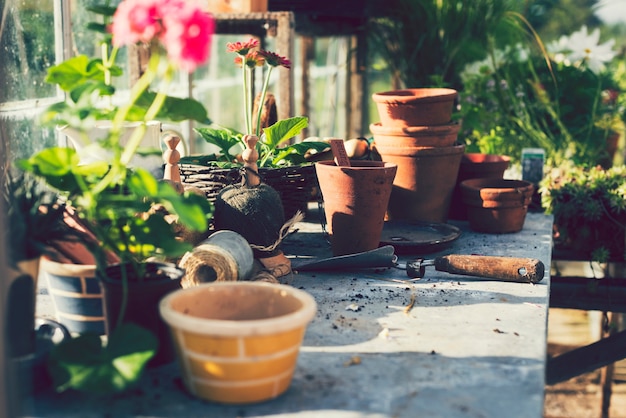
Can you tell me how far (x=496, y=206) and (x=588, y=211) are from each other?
1.55 feet

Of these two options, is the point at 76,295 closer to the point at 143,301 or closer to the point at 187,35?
the point at 143,301

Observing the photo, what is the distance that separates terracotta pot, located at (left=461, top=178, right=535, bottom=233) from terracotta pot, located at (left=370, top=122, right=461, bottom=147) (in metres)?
0.22

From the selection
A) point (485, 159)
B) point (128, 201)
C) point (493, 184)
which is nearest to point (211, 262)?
point (128, 201)

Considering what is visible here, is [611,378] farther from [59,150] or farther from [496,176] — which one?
[59,150]

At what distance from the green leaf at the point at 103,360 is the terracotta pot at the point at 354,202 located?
3.53 feet

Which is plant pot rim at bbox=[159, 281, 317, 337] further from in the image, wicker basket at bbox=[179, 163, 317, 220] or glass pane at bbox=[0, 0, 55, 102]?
glass pane at bbox=[0, 0, 55, 102]

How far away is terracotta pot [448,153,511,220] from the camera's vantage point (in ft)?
10.1

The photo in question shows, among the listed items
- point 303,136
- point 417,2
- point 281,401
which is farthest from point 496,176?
point 281,401

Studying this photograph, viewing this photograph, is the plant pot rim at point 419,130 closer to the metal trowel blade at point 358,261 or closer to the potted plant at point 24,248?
the metal trowel blade at point 358,261

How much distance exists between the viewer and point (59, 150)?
151cm

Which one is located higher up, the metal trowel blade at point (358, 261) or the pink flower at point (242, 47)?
the pink flower at point (242, 47)

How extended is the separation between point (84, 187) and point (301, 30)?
3.25m

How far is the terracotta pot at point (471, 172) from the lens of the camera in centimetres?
307

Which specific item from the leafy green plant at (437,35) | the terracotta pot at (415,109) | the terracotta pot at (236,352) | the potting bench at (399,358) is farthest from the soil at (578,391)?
the terracotta pot at (236,352)
